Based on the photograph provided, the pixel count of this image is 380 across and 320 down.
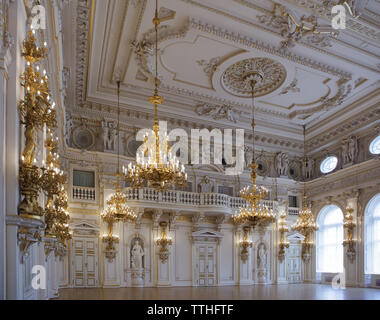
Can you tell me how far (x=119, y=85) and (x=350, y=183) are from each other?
10.5m

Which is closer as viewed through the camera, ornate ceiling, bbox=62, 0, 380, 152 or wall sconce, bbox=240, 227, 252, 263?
ornate ceiling, bbox=62, 0, 380, 152

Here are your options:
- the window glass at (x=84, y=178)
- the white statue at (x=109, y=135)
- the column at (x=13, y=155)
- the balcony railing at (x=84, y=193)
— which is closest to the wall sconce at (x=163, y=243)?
the balcony railing at (x=84, y=193)

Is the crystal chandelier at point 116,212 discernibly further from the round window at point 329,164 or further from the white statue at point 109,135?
the round window at point 329,164

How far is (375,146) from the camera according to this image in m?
15.8

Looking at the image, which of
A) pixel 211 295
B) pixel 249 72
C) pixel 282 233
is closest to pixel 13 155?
pixel 211 295

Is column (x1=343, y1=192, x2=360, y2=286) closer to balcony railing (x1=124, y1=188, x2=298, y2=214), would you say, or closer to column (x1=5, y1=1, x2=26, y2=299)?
balcony railing (x1=124, y1=188, x2=298, y2=214)

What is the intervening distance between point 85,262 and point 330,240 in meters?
11.1

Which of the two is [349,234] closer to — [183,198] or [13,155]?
[183,198]

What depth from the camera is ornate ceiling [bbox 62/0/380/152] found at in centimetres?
1055

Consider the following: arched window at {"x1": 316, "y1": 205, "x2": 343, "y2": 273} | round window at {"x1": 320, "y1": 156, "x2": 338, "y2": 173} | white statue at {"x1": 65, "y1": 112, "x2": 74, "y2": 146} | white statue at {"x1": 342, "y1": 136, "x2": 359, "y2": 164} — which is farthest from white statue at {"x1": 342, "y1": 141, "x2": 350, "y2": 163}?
white statue at {"x1": 65, "y1": 112, "x2": 74, "y2": 146}

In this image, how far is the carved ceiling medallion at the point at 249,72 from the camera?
13.4m

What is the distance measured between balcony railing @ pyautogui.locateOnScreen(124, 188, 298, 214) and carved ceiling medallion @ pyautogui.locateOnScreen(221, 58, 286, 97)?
14.5ft

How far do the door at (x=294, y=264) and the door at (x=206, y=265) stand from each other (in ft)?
13.0
